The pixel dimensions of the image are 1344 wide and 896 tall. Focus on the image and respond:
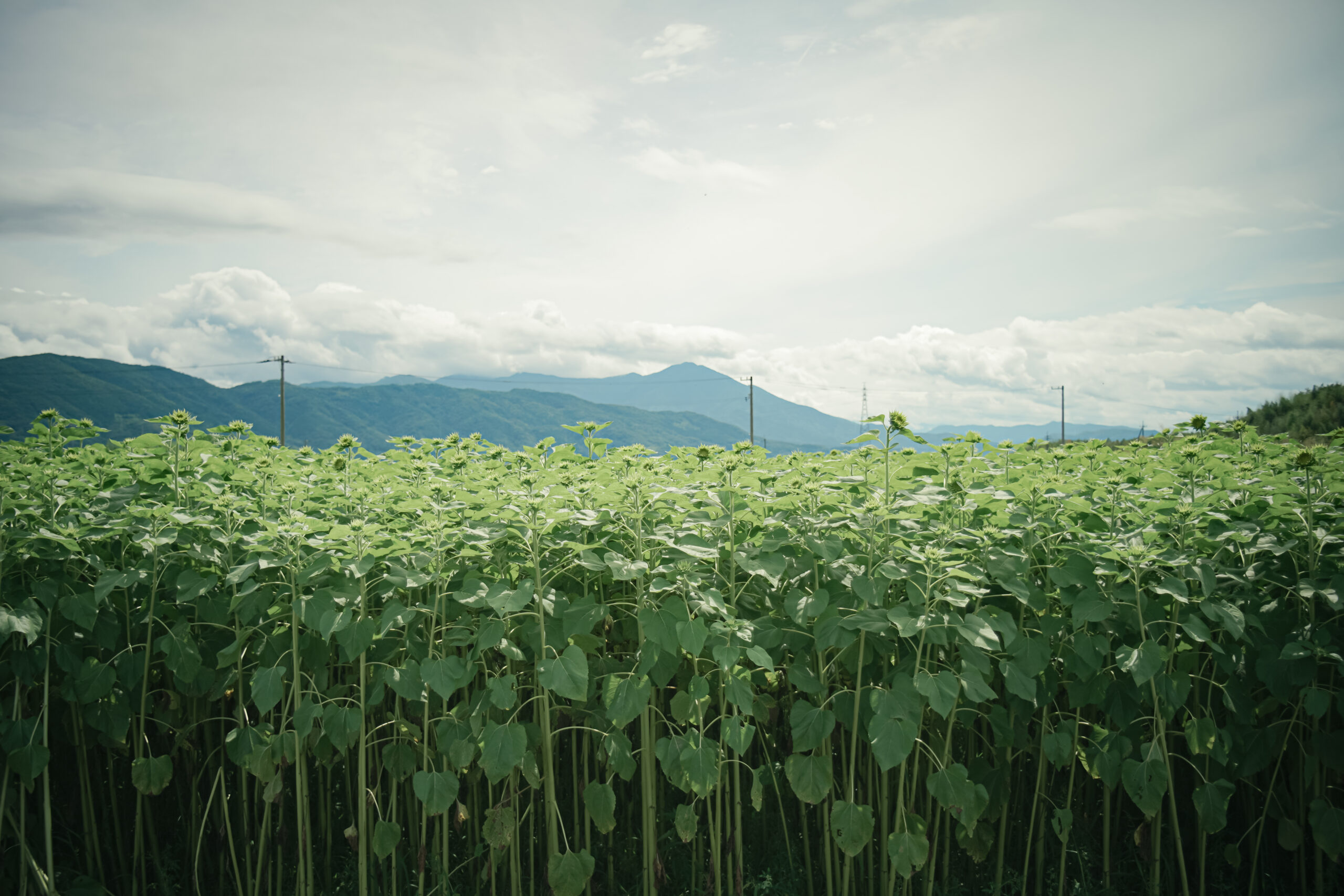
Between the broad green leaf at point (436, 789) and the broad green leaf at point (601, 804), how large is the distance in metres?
0.49

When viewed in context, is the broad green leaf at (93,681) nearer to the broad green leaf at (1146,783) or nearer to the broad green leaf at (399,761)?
the broad green leaf at (399,761)

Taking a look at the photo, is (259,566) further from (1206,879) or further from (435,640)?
(1206,879)

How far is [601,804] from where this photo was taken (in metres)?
2.85

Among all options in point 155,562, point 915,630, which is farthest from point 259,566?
point 915,630

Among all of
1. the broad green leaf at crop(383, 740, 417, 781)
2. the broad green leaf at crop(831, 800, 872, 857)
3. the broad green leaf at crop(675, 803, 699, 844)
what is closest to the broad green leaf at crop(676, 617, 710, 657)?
the broad green leaf at crop(675, 803, 699, 844)

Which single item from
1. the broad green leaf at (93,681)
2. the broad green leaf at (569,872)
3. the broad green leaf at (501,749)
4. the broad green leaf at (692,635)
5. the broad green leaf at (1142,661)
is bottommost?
the broad green leaf at (569,872)

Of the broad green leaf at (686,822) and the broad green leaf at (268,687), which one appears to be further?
the broad green leaf at (686,822)

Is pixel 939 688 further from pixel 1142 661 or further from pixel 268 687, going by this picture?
pixel 268 687

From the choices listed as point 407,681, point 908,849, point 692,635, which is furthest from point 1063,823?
point 407,681

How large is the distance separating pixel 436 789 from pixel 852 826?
155cm

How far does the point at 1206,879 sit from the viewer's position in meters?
3.52

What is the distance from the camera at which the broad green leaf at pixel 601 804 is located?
111 inches

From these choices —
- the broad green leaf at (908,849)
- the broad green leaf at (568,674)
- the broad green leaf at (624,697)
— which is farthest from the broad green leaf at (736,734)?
the broad green leaf at (908,849)

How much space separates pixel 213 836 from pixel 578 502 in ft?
7.35
